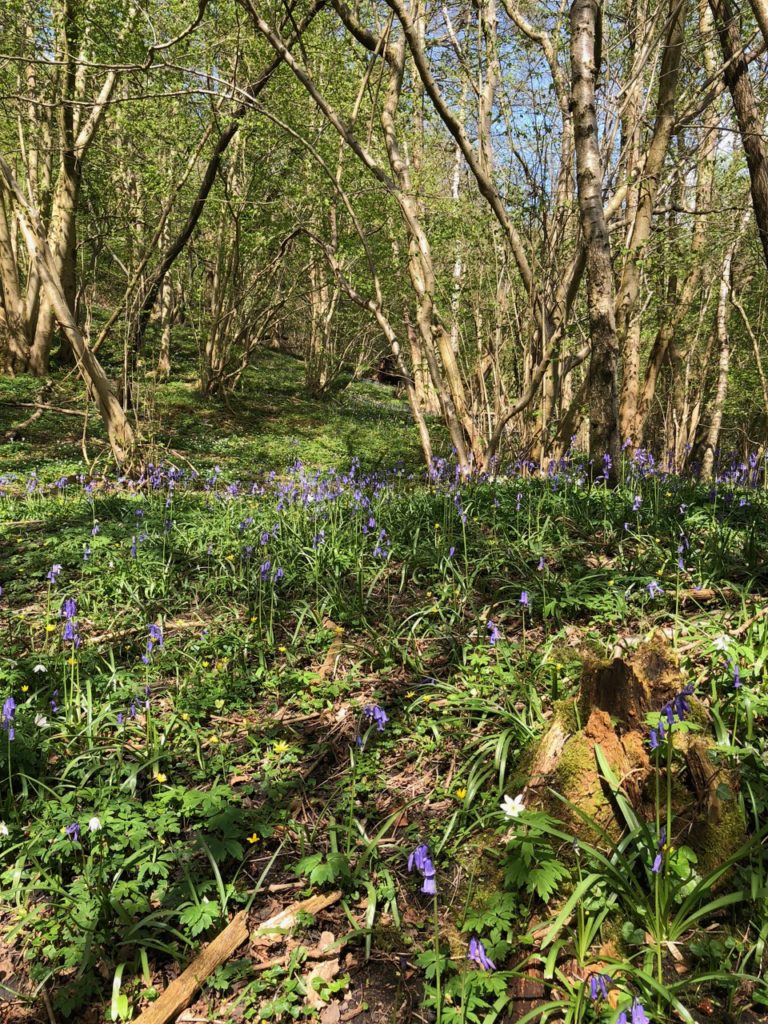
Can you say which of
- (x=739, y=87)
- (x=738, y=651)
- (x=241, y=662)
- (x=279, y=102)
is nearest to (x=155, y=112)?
(x=279, y=102)

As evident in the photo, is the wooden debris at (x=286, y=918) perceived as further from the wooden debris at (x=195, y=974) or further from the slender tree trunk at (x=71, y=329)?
the slender tree trunk at (x=71, y=329)

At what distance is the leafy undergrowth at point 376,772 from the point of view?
1.62 metres

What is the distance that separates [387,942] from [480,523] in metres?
3.01

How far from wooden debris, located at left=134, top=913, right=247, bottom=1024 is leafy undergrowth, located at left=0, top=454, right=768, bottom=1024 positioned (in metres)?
0.05

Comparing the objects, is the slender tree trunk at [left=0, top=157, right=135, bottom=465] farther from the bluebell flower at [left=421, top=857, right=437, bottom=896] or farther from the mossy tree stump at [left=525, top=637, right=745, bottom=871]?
the bluebell flower at [left=421, top=857, right=437, bottom=896]

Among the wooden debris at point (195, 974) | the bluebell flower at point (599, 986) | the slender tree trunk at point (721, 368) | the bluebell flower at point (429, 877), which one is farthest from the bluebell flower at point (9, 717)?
the slender tree trunk at point (721, 368)

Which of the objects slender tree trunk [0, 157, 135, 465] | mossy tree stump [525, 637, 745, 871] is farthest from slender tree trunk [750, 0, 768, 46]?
slender tree trunk [0, 157, 135, 465]

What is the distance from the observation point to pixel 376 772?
2426mm

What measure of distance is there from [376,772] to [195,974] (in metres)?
0.89

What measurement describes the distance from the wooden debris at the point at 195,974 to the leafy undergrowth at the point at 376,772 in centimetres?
5

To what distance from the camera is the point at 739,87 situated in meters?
5.57

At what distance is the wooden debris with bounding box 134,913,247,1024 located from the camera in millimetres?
1656

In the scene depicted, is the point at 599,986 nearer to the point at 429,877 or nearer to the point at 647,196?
the point at 429,877

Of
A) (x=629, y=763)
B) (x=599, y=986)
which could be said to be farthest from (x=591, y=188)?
(x=599, y=986)
